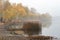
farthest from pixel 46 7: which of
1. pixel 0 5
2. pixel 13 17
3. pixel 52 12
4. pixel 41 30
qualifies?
pixel 0 5

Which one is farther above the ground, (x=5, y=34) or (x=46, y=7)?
(x=46, y=7)

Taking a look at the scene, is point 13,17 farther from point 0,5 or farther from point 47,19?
point 47,19

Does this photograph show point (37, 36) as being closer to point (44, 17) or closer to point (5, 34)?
point (44, 17)

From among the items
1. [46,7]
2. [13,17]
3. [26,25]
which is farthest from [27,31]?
[46,7]

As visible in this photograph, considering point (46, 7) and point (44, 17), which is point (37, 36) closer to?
point (44, 17)

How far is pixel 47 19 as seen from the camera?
257 centimetres

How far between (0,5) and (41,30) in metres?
0.91

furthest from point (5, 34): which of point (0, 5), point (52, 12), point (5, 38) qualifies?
point (52, 12)

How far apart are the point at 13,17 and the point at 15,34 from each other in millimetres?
320

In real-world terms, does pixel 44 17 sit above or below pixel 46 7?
below

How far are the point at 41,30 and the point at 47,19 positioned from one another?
23 centimetres

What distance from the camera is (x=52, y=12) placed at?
2.58m

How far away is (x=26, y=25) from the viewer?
8.50ft

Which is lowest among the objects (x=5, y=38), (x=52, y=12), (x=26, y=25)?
(x=5, y=38)
